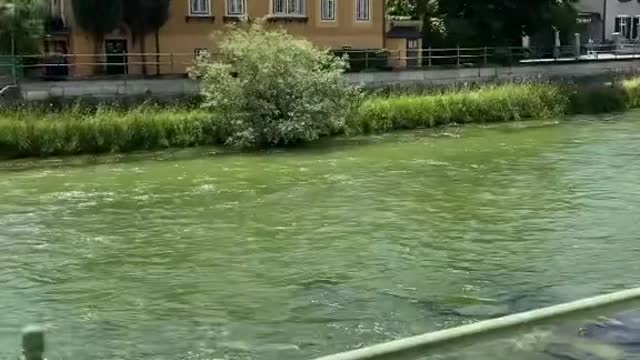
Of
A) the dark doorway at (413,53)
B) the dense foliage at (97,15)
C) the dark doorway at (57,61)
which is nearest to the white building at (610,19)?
the dark doorway at (413,53)

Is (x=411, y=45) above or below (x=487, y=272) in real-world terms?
above

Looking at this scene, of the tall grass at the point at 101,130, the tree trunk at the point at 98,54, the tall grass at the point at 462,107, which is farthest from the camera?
the tree trunk at the point at 98,54

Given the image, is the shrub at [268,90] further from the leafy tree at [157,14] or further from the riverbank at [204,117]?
the leafy tree at [157,14]

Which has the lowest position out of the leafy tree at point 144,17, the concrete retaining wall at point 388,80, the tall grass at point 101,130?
the tall grass at point 101,130

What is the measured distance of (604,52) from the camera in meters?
56.2

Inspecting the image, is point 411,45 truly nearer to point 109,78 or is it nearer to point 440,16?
point 440,16

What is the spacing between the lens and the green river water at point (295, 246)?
12359 mm

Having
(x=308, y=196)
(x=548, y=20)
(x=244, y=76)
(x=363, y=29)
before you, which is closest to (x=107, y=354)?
(x=308, y=196)

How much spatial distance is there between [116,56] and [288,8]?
30.2ft

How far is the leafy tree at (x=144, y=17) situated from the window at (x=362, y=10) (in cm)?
991

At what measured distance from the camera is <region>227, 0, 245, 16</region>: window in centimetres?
4228

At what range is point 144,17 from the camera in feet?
126

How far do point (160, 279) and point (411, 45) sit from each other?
1348 inches

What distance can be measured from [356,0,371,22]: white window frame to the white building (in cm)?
2603
